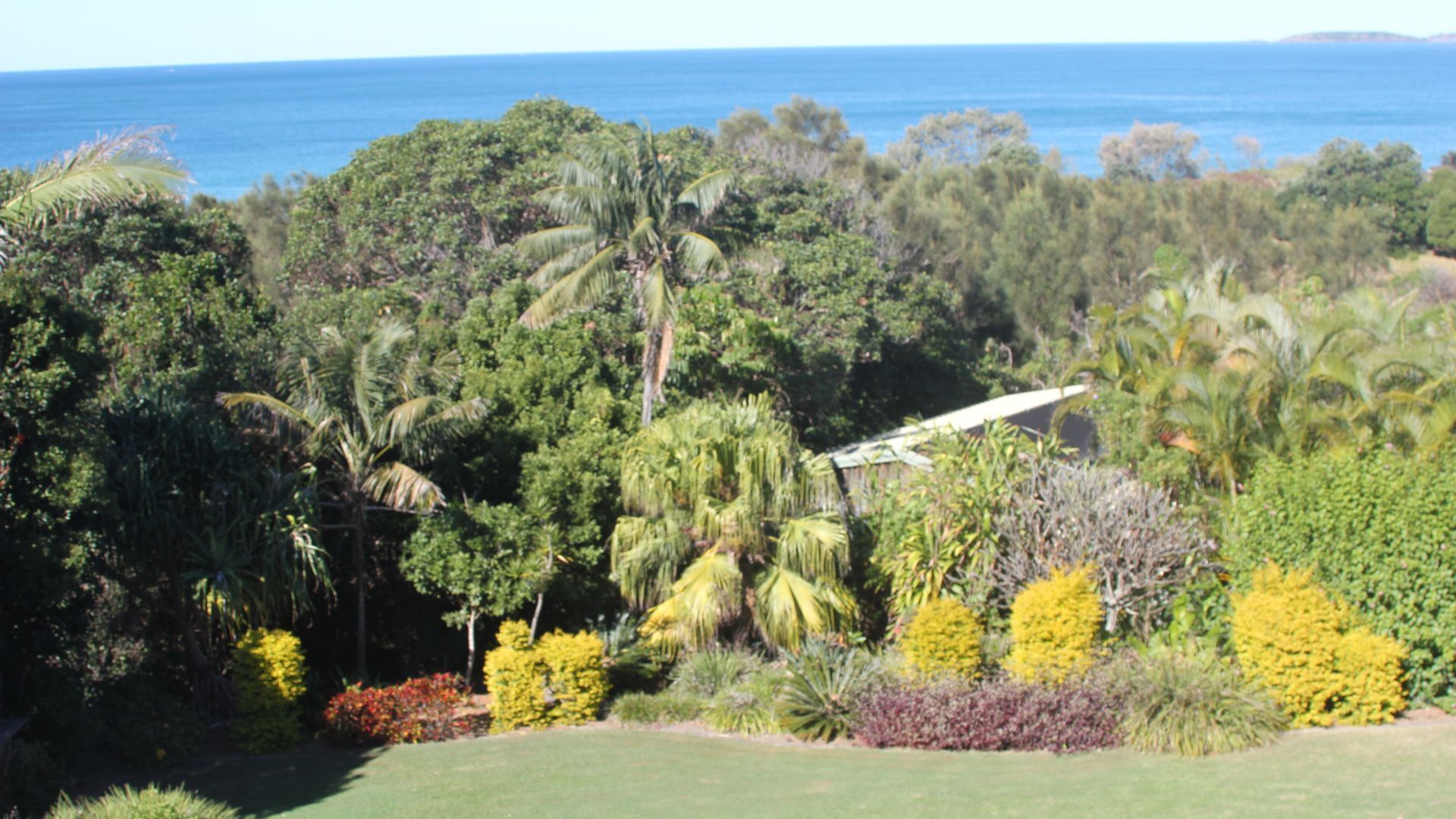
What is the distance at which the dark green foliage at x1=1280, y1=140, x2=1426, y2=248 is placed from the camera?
164 feet

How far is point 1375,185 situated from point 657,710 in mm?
49686

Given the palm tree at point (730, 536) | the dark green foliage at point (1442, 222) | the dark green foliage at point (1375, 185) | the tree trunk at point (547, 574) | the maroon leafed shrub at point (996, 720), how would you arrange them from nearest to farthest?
the maroon leafed shrub at point (996, 720), the palm tree at point (730, 536), the tree trunk at point (547, 574), the dark green foliage at point (1442, 222), the dark green foliage at point (1375, 185)

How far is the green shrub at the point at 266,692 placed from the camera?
12266 mm

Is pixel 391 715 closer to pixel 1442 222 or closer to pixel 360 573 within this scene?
pixel 360 573

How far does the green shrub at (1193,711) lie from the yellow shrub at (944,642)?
145cm

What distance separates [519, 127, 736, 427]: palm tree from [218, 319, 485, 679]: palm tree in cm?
303

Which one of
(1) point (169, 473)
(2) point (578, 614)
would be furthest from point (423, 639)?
(1) point (169, 473)

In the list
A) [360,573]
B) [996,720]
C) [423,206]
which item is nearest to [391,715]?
[360,573]

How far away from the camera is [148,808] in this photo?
8.27 meters

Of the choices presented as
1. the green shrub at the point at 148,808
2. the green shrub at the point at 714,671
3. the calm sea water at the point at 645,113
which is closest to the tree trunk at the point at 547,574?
the green shrub at the point at 714,671

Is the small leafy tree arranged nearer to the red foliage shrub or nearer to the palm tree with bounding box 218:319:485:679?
the palm tree with bounding box 218:319:485:679

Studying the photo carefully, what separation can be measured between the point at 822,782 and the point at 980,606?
3.91 metres

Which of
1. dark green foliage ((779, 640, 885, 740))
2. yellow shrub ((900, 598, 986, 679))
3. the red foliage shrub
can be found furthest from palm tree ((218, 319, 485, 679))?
yellow shrub ((900, 598, 986, 679))

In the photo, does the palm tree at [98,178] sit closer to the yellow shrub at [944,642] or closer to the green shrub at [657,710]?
the green shrub at [657,710]
